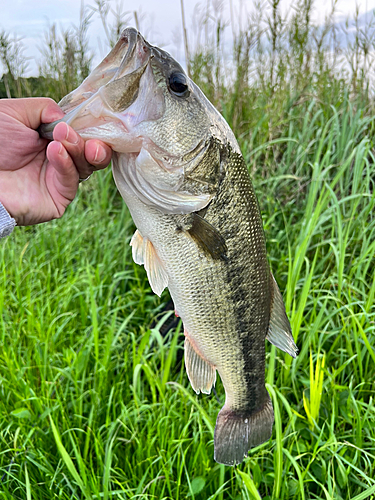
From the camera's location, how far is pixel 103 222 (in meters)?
3.64

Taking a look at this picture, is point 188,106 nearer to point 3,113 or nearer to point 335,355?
point 3,113

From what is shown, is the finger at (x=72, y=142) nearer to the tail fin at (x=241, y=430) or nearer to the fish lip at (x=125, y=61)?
the fish lip at (x=125, y=61)

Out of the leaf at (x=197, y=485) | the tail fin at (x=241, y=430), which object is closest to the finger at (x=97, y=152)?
the tail fin at (x=241, y=430)

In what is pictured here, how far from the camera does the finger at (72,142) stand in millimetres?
1060

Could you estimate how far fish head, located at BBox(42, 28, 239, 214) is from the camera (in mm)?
1035

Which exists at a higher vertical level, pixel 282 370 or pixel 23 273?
pixel 23 273

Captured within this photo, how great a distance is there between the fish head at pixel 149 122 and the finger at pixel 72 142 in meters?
0.02

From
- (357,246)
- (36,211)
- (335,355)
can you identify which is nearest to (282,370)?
(335,355)

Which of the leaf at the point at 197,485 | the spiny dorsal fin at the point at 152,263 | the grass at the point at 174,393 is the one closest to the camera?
the spiny dorsal fin at the point at 152,263

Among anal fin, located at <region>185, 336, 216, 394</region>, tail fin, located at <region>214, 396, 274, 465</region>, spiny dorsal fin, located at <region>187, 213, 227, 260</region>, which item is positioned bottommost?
tail fin, located at <region>214, 396, 274, 465</region>

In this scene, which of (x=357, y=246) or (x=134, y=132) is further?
(x=357, y=246)

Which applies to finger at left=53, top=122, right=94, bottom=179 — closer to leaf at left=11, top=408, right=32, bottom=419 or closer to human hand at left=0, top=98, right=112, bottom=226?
human hand at left=0, top=98, right=112, bottom=226

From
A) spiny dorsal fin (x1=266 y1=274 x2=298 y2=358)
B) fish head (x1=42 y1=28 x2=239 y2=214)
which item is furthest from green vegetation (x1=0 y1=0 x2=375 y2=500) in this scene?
fish head (x1=42 y1=28 x2=239 y2=214)

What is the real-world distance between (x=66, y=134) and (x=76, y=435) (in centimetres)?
151
